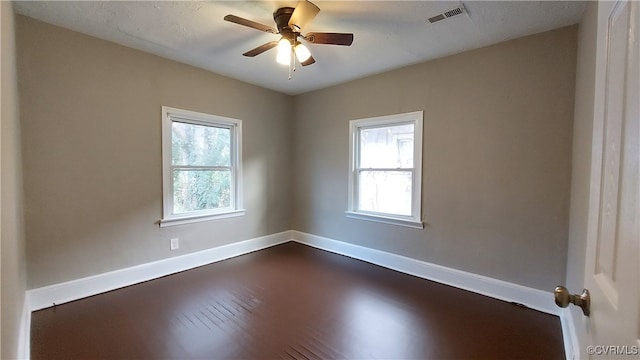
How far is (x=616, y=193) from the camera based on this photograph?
0.60m

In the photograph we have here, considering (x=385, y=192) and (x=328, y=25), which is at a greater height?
(x=328, y=25)

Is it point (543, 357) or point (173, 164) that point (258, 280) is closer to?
point (173, 164)

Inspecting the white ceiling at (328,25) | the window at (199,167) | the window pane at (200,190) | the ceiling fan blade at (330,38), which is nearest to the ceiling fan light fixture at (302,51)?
the ceiling fan blade at (330,38)

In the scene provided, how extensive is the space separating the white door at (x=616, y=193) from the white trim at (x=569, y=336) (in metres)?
1.43

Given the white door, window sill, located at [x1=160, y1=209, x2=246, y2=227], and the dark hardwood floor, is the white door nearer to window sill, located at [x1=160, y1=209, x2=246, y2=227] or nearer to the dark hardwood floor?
the dark hardwood floor

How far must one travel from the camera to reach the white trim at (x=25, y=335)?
173 cm

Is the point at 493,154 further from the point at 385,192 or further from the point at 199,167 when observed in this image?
the point at 199,167

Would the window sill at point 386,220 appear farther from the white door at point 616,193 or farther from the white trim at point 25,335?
the white trim at point 25,335

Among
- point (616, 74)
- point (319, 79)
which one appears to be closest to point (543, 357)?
point (616, 74)

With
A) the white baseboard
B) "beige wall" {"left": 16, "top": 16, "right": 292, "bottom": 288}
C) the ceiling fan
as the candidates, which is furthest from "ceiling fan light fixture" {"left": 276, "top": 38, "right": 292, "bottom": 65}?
the white baseboard

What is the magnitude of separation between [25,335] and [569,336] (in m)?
3.85

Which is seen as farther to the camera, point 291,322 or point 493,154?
point 493,154

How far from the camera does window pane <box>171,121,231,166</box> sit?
340 centimetres

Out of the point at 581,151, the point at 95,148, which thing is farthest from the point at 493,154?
the point at 95,148
